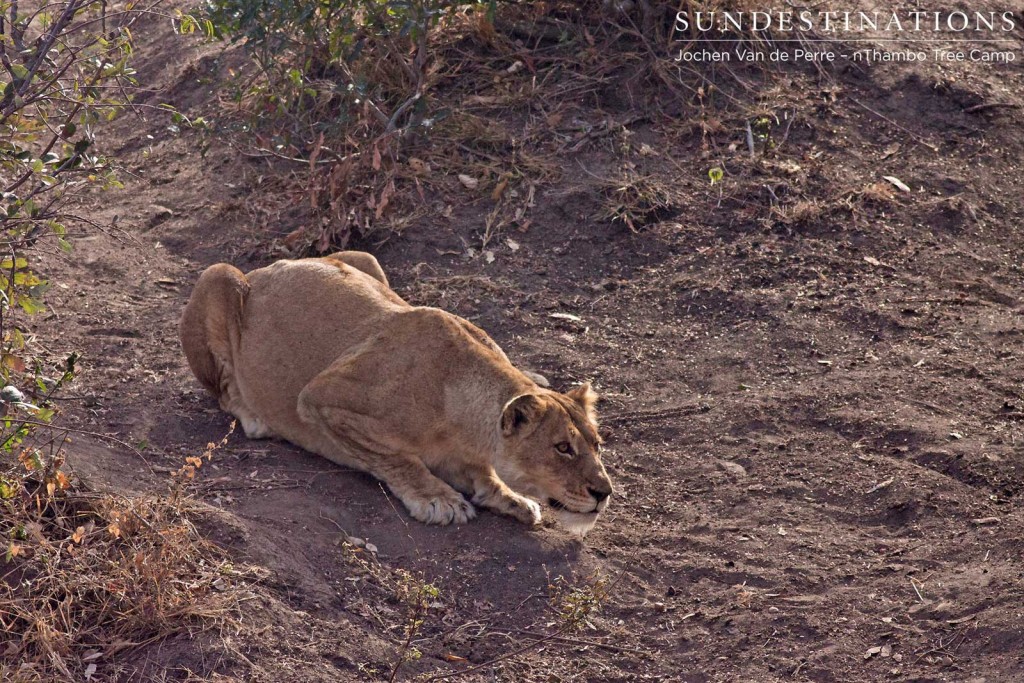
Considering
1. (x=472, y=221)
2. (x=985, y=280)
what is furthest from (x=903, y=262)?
(x=472, y=221)

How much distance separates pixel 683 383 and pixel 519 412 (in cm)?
185

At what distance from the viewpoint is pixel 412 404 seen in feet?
20.2

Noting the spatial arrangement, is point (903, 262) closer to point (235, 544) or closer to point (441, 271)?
point (441, 271)

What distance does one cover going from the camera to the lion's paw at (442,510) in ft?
19.6

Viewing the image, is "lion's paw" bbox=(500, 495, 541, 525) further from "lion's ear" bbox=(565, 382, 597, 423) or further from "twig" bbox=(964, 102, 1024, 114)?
"twig" bbox=(964, 102, 1024, 114)

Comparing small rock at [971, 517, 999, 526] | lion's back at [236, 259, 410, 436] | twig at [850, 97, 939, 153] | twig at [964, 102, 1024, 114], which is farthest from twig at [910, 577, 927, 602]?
twig at [964, 102, 1024, 114]

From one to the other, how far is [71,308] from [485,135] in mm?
3623

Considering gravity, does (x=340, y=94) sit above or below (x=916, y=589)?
above

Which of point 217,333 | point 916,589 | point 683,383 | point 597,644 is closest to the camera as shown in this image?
point 597,644

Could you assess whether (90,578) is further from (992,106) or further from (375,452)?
(992,106)

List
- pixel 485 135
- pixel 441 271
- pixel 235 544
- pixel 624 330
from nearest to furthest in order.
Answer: pixel 235 544
pixel 624 330
pixel 441 271
pixel 485 135

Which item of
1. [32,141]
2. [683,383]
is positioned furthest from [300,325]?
[683,383]

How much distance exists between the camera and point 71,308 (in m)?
8.11

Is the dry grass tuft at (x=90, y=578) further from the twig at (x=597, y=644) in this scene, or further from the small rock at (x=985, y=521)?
the small rock at (x=985, y=521)
